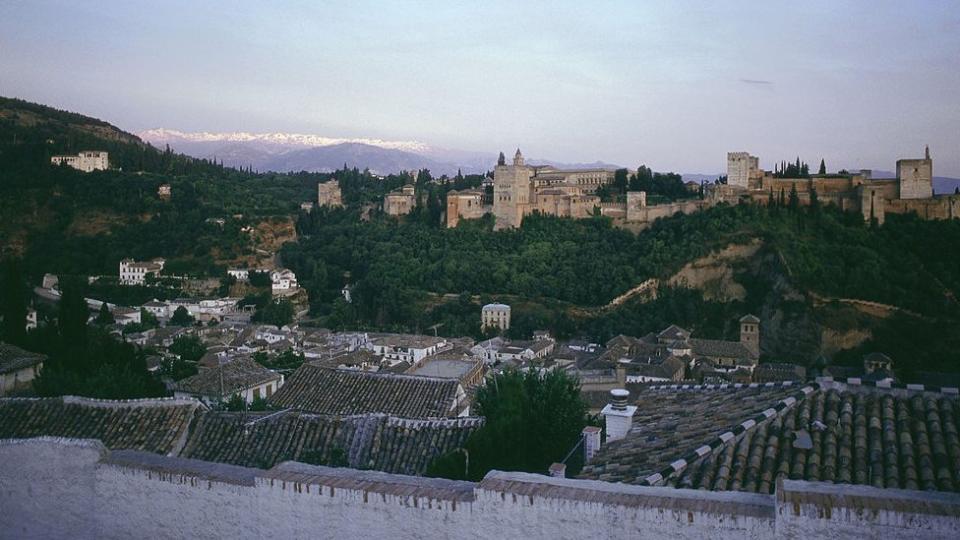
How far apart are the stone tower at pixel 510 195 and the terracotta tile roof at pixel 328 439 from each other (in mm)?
47388

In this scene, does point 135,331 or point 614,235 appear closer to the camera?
point 135,331

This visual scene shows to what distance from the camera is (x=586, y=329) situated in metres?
41.6

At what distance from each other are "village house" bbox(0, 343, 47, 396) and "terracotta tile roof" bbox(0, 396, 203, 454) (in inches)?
191

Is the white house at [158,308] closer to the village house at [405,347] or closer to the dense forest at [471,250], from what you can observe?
the dense forest at [471,250]

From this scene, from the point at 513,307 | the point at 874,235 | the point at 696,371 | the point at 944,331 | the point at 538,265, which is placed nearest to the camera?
the point at 696,371

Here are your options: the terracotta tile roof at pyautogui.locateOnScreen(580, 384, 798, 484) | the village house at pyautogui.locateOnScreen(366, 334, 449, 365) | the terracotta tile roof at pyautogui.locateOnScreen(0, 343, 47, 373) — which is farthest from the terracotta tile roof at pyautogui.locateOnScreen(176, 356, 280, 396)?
the village house at pyautogui.locateOnScreen(366, 334, 449, 365)

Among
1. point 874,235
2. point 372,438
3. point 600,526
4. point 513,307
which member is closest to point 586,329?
point 513,307

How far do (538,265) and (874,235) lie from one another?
65.7 ft

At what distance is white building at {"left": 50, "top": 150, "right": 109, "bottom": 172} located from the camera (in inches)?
2504

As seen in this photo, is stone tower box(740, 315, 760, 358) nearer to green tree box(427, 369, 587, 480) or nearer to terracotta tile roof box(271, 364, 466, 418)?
terracotta tile roof box(271, 364, 466, 418)

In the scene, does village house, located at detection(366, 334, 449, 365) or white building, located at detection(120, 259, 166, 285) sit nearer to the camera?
village house, located at detection(366, 334, 449, 365)

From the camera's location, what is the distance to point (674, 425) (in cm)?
627

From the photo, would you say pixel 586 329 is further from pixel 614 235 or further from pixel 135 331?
pixel 135 331

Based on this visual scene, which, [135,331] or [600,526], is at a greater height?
[600,526]
